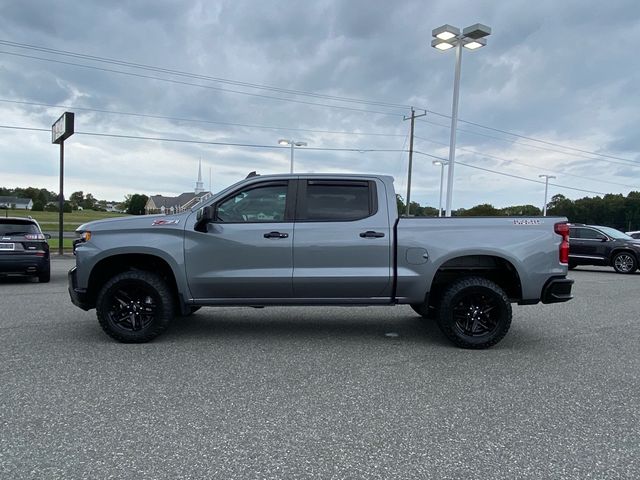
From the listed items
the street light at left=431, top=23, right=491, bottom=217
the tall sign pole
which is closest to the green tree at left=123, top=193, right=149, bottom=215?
the tall sign pole

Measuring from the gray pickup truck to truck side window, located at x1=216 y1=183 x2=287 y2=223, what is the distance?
2.8 inches

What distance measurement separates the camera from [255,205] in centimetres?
561

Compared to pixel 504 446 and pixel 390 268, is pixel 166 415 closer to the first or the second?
pixel 504 446

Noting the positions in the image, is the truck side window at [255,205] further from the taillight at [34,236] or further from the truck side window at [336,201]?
the taillight at [34,236]

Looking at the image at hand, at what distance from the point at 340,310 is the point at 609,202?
106 meters

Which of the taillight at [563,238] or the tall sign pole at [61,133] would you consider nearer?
the taillight at [563,238]

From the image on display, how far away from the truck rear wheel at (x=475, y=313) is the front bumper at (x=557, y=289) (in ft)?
1.54

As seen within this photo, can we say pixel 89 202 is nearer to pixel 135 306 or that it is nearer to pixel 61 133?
pixel 61 133

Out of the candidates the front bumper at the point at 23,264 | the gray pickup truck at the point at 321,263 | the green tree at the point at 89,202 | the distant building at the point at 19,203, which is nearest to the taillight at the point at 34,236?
the front bumper at the point at 23,264

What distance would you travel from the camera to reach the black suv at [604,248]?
1589 centimetres

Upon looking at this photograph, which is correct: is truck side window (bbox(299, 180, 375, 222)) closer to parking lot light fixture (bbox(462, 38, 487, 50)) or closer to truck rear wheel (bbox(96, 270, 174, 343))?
truck rear wheel (bbox(96, 270, 174, 343))

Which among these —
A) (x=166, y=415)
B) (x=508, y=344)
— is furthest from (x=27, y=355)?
(x=508, y=344)

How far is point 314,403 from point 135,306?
109 inches

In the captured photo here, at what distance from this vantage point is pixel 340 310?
25.6ft
